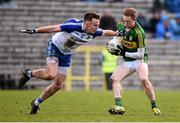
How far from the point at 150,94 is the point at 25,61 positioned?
618 inches

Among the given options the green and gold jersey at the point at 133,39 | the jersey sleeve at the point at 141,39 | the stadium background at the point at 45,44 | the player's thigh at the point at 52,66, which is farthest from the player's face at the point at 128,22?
the stadium background at the point at 45,44

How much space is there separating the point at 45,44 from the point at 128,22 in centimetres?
1617

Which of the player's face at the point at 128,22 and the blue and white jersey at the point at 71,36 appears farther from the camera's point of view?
the player's face at the point at 128,22

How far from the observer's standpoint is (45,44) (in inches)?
1276

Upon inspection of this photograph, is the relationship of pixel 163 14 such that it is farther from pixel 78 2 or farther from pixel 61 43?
pixel 61 43

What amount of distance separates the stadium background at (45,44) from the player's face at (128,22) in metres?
14.6

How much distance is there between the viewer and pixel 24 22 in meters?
33.8

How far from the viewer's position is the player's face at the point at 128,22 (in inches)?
644

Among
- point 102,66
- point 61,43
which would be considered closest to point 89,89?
point 102,66

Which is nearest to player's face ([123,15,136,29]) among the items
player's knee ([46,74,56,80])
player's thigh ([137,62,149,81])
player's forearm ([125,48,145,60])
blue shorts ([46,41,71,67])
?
player's forearm ([125,48,145,60])

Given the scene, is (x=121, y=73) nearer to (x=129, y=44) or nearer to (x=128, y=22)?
(x=129, y=44)

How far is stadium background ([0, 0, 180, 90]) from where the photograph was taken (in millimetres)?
31453

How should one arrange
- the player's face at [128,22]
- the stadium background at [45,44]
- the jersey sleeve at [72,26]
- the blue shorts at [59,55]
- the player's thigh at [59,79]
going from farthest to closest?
the stadium background at [45,44]
the player's thigh at [59,79]
the blue shorts at [59,55]
the player's face at [128,22]
the jersey sleeve at [72,26]

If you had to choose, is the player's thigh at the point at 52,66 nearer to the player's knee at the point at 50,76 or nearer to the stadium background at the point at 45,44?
the player's knee at the point at 50,76
